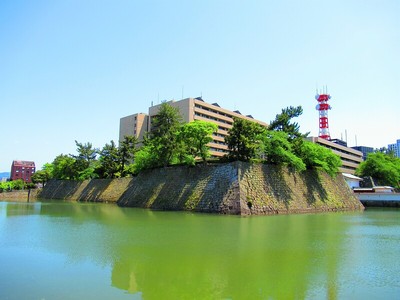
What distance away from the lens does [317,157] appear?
28.1 meters

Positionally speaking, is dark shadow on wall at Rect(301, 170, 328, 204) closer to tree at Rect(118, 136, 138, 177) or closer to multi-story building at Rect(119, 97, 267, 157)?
tree at Rect(118, 136, 138, 177)

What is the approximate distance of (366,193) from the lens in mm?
35781

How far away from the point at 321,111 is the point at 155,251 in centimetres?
6540

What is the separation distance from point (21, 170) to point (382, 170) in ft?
329

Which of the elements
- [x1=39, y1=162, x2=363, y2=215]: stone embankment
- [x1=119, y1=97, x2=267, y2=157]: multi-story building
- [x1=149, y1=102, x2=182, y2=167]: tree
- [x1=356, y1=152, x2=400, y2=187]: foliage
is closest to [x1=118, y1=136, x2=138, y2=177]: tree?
[x1=39, y1=162, x2=363, y2=215]: stone embankment

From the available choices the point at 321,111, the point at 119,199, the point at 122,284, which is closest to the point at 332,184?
the point at 119,199

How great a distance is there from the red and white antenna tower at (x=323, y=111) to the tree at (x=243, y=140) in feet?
159

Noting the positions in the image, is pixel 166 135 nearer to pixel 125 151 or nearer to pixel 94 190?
pixel 125 151

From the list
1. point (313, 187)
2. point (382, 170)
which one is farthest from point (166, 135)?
point (382, 170)

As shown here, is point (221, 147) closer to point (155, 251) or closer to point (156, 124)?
point (156, 124)

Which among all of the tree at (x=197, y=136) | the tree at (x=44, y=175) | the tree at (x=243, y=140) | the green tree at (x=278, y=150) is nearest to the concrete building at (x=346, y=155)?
the green tree at (x=278, y=150)

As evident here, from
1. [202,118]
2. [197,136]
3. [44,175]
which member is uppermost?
[202,118]

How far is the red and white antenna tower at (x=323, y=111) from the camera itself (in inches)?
2608

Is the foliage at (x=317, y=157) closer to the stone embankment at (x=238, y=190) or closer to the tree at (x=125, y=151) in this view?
the stone embankment at (x=238, y=190)
